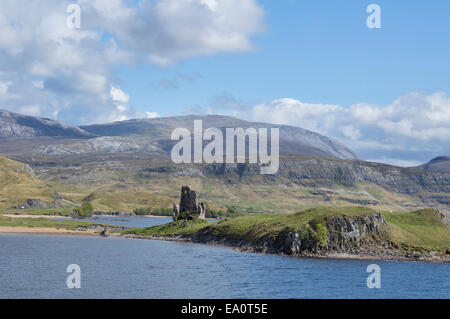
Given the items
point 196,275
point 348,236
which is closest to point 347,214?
point 348,236

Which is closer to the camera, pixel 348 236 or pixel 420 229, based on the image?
pixel 348 236

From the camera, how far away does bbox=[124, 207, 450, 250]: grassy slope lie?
15500cm

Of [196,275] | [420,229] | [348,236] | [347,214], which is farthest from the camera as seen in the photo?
[420,229]

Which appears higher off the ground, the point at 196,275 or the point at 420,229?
the point at 420,229

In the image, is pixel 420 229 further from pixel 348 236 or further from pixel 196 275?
pixel 196 275

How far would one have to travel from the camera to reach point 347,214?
153 m

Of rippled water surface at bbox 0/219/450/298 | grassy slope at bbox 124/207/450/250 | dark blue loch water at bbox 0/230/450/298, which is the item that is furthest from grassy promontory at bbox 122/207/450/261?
rippled water surface at bbox 0/219/450/298

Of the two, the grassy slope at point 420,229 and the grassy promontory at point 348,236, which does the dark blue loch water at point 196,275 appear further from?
the grassy slope at point 420,229

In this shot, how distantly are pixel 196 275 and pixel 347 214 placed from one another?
62.5 meters

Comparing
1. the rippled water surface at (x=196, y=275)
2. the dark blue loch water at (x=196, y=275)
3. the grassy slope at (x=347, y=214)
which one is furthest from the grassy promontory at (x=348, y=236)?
the rippled water surface at (x=196, y=275)

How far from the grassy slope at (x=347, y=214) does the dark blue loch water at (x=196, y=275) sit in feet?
59.2

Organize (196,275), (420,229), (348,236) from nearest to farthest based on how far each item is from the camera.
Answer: (196,275) < (348,236) < (420,229)

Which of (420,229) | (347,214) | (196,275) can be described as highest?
(347,214)

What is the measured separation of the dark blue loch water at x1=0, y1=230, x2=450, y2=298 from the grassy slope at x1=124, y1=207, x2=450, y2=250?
1805 centimetres
